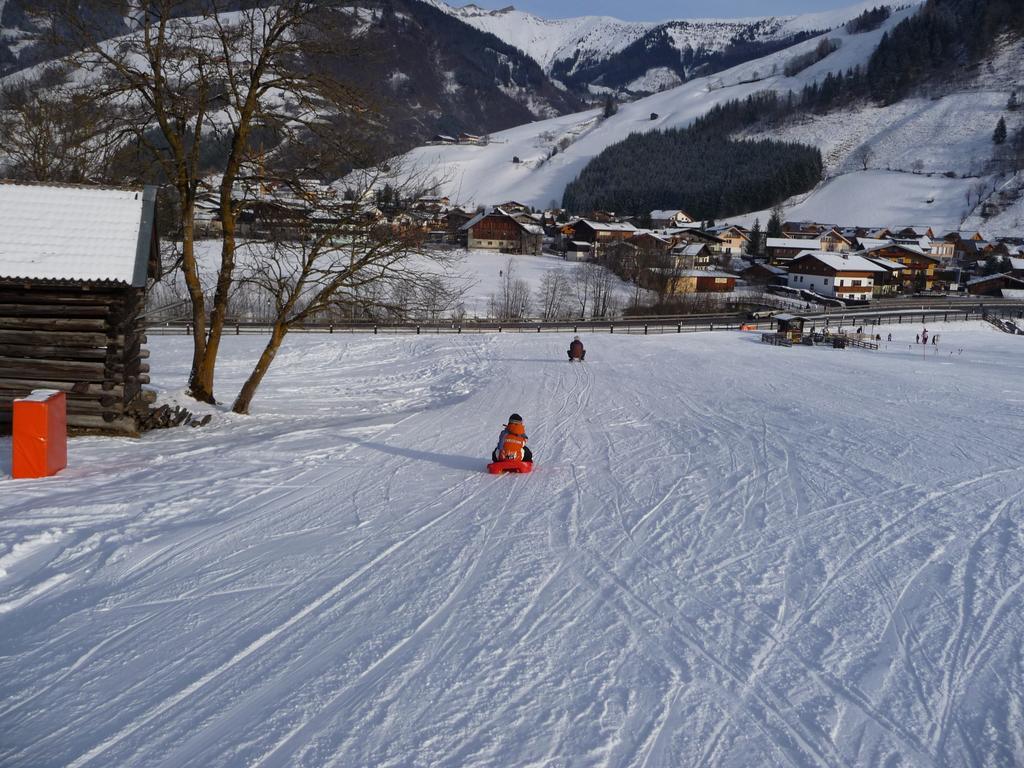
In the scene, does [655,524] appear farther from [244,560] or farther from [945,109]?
[945,109]

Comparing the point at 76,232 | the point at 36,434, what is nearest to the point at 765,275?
the point at 76,232

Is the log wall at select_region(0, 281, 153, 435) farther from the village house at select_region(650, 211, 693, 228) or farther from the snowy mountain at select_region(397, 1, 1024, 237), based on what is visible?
the village house at select_region(650, 211, 693, 228)

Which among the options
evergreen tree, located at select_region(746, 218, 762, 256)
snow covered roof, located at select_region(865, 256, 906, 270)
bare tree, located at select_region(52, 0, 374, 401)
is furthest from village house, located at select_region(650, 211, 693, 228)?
bare tree, located at select_region(52, 0, 374, 401)

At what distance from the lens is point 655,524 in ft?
29.2

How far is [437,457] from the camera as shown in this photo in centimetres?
1224

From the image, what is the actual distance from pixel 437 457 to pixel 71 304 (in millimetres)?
6338

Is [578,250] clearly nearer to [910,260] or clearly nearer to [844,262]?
[844,262]

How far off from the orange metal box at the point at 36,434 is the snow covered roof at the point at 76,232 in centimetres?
264

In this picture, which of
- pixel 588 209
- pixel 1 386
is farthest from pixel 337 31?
pixel 588 209

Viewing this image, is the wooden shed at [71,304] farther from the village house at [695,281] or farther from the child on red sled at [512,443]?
the village house at [695,281]

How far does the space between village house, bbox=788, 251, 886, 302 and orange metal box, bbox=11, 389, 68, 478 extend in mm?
76943

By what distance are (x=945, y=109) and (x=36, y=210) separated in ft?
625

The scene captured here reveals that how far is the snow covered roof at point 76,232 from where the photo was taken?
37.3 ft

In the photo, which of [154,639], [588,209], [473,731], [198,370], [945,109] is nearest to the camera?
[473,731]
